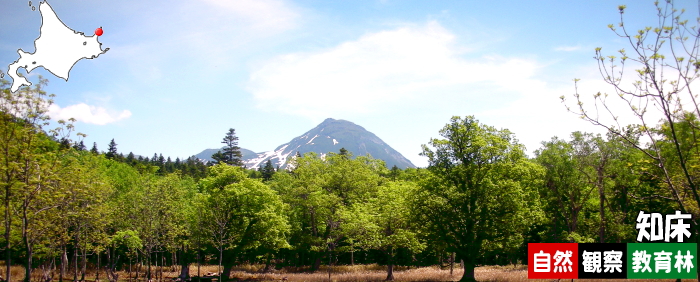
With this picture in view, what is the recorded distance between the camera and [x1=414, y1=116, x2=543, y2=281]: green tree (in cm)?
2956

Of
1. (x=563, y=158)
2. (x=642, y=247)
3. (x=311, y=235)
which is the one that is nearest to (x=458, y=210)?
(x=642, y=247)

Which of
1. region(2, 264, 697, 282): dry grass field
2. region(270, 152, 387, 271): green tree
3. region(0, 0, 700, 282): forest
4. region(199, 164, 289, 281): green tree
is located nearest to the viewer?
region(0, 0, 700, 282): forest

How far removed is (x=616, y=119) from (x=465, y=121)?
22.9 m

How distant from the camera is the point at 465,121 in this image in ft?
102

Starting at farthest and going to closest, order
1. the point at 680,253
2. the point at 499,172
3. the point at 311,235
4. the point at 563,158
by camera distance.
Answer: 1. the point at 311,235
2. the point at 563,158
3. the point at 499,172
4. the point at 680,253

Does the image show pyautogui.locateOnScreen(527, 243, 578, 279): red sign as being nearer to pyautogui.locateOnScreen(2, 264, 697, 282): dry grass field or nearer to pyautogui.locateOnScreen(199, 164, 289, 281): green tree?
pyautogui.locateOnScreen(2, 264, 697, 282): dry grass field

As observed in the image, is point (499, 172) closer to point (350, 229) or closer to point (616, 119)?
point (350, 229)

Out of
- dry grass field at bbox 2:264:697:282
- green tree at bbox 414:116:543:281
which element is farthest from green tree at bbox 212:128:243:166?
green tree at bbox 414:116:543:281

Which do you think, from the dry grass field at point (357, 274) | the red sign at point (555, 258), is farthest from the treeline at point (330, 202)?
the red sign at point (555, 258)

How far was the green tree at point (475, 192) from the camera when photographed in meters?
29.6

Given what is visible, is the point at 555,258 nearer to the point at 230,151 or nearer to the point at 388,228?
the point at 388,228

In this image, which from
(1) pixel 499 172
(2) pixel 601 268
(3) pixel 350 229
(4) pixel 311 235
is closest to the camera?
(2) pixel 601 268

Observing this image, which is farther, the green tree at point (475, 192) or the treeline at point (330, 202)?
the green tree at point (475, 192)

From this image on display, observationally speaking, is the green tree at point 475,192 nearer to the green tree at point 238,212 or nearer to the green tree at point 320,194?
the green tree at point 238,212
